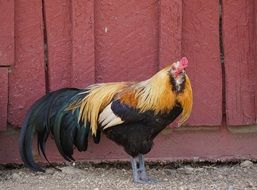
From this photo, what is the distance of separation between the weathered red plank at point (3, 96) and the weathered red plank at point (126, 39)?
815 millimetres

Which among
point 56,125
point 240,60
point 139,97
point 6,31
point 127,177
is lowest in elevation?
point 127,177

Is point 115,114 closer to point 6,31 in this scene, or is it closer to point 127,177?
point 127,177

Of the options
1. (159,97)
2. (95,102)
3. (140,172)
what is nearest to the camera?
(159,97)

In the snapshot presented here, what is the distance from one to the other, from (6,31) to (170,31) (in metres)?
1.44

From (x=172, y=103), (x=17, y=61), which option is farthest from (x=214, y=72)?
(x=17, y=61)

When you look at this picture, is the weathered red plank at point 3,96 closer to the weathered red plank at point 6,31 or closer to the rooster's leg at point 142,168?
the weathered red plank at point 6,31

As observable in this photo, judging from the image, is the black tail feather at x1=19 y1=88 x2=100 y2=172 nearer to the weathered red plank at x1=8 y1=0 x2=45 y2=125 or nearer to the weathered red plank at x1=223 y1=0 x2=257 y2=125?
the weathered red plank at x1=8 y1=0 x2=45 y2=125

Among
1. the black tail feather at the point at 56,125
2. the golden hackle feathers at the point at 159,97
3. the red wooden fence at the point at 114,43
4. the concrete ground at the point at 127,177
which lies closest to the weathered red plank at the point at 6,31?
the red wooden fence at the point at 114,43

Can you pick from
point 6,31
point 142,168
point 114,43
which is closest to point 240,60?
point 114,43

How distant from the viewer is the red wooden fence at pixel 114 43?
6.79m

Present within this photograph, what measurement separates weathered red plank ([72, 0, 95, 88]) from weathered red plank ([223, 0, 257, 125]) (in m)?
1.21

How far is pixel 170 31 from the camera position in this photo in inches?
269

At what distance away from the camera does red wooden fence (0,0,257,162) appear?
6.79 meters

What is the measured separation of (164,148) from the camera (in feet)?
23.4
